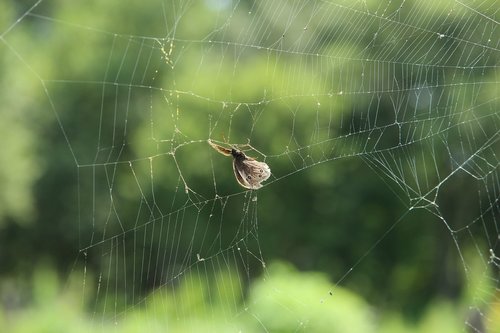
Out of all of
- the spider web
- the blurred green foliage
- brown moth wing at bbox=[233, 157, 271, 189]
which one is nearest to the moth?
brown moth wing at bbox=[233, 157, 271, 189]

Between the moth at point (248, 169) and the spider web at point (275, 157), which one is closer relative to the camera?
the moth at point (248, 169)

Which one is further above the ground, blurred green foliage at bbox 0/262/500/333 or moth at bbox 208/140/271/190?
moth at bbox 208/140/271/190

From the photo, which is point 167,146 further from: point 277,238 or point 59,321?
point 59,321

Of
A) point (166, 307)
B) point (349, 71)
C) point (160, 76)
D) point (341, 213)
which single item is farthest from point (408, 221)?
point (166, 307)

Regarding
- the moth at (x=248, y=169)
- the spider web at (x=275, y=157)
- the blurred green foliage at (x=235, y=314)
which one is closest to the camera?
the moth at (x=248, y=169)

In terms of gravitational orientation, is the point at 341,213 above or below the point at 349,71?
below

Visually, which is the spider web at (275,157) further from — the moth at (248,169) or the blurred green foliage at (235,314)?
the moth at (248,169)

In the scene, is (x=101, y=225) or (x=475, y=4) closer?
(x=475, y=4)

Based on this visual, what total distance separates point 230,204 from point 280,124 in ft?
8.53

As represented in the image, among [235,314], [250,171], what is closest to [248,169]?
[250,171]

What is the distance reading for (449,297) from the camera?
1658 cm

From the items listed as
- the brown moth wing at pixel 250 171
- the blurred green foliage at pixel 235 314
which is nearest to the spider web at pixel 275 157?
the blurred green foliage at pixel 235 314

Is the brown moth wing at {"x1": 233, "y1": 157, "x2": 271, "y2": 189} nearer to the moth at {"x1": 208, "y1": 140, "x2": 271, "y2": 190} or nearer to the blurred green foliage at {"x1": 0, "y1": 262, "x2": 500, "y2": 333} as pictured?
the moth at {"x1": 208, "y1": 140, "x2": 271, "y2": 190}

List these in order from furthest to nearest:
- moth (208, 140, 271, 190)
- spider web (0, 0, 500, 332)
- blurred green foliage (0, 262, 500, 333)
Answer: spider web (0, 0, 500, 332) < blurred green foliage (0, 262, 500, 333) < moth (208, 140, 271, 190)
